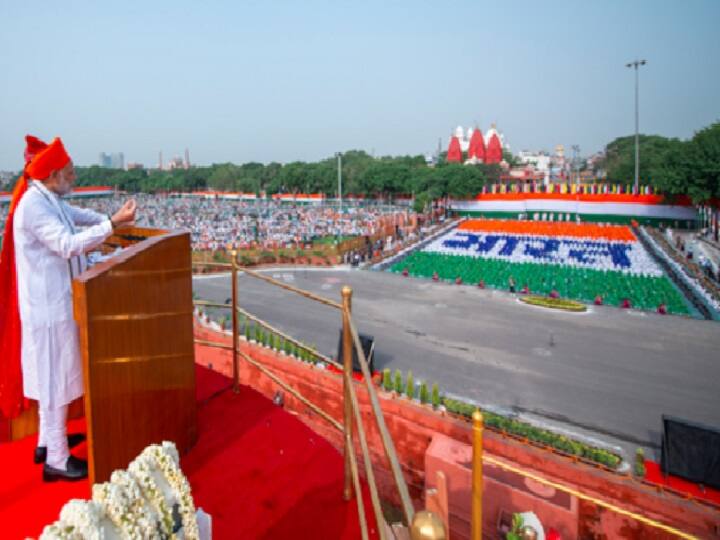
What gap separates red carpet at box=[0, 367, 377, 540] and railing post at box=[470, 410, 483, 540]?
1174 millimetres

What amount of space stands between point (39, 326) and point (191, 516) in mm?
1495

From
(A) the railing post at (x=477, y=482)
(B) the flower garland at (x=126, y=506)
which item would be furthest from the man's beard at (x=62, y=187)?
(A) the railing post at (x=477, y=482)

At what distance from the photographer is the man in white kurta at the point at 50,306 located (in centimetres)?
249

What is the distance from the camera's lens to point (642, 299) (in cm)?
1956

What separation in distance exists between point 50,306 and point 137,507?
157 cm

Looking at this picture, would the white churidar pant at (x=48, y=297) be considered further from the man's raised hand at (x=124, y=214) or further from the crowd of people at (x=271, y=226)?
the crowd of people at (x=271, y=226)

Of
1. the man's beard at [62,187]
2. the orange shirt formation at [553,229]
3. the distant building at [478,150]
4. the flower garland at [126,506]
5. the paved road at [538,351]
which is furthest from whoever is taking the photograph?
the distant building at [478,150]

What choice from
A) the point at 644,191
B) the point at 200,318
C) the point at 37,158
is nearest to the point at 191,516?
the point at 37,158

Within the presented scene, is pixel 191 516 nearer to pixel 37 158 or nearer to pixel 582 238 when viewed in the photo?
pixel 37 158

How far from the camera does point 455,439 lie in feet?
25.4

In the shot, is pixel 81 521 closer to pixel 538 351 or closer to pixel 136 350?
pixel 136 350

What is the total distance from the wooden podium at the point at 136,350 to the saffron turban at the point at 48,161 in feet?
1.88

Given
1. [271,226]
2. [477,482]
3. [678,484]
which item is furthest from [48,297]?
[271,226]

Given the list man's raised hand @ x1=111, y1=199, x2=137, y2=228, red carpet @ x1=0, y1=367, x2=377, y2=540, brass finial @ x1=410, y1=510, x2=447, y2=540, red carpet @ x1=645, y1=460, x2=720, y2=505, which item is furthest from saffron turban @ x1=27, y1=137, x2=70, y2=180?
red carpet @ x1=645, y1=460, x2=720, y2=505
